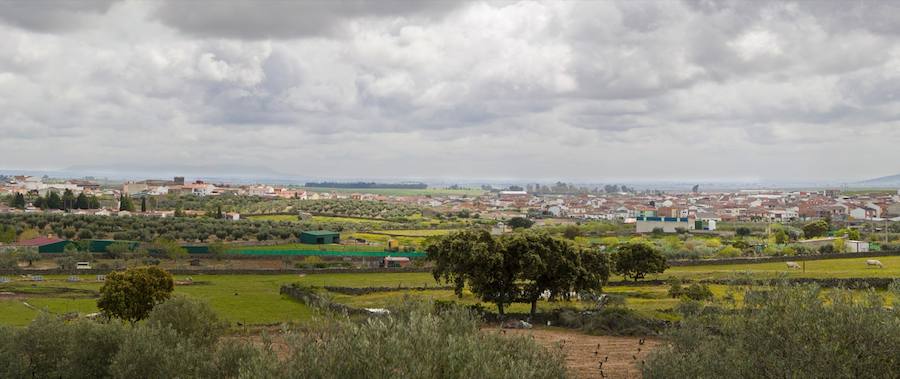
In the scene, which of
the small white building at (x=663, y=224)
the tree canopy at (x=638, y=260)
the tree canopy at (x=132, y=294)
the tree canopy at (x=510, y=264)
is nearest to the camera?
the tree canopy at (x=132, y=294)

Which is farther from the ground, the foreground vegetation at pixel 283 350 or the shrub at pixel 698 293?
the foreground vegetation at pixel 283 350

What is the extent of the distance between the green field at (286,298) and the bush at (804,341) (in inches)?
562

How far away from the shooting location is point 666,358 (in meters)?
18.0

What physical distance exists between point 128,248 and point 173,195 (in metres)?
95.0

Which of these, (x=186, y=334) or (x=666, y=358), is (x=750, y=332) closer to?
(x=666, y=358)

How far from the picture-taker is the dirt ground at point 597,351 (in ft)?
75.7

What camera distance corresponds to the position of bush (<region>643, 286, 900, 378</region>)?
1314cm

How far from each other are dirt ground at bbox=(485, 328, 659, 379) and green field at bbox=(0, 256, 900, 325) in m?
5.11

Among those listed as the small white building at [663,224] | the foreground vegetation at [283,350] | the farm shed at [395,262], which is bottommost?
the farm shed at [395,262]

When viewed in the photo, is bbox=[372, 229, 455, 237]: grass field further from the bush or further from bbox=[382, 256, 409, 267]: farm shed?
the bush

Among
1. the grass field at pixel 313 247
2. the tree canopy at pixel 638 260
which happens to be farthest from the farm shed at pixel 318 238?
the tree canopy at pixel 638 260

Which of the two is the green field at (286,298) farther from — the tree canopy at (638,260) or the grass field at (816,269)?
the tree canopy at (638,260)

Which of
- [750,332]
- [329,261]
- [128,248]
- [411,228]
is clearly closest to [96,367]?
[750,332]

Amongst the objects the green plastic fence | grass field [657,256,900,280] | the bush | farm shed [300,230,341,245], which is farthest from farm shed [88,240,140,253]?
the bush
